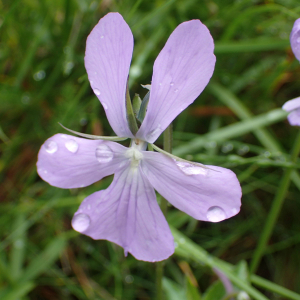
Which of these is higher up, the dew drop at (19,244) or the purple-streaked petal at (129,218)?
the purple-streaked petal at (129,218)

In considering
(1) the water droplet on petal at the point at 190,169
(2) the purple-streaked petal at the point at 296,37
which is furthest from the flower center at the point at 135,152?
(2) the purple-streaked petal at the point at 296,37

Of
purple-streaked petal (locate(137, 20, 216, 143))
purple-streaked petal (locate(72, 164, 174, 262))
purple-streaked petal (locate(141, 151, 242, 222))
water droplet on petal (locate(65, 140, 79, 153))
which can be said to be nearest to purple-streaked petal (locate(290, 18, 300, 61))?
purple-streaked petal (locate(137, 20, 216, 143))

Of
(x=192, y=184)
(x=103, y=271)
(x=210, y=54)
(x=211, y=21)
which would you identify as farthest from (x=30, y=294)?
(x=211, y=21)

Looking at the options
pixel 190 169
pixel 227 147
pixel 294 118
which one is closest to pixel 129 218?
pixel 190 169

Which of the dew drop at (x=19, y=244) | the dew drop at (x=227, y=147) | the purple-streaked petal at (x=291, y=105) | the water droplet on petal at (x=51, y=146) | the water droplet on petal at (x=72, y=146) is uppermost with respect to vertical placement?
the water droplet on petal at (x=51, y=146)

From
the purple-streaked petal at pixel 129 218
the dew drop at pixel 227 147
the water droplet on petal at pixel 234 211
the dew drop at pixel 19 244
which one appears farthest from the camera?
the dew drop at pixel 227 147

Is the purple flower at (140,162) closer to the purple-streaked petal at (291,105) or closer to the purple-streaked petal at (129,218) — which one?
the purple-streaked petal at (129,218)

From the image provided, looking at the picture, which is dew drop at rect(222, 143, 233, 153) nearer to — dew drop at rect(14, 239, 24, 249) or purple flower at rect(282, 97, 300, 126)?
purple flower at rect(282, 97, 300, 126)

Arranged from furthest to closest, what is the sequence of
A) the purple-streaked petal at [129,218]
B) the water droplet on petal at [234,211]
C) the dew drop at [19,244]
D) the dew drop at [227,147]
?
the dew drop at [227,147] < the dew drop at [19,244] < the purple-streaked petal at [129,218] < the water droplet on petal at [234,211]

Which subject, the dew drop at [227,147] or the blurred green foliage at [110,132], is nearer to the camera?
the blurred green foliage at [110,132]
